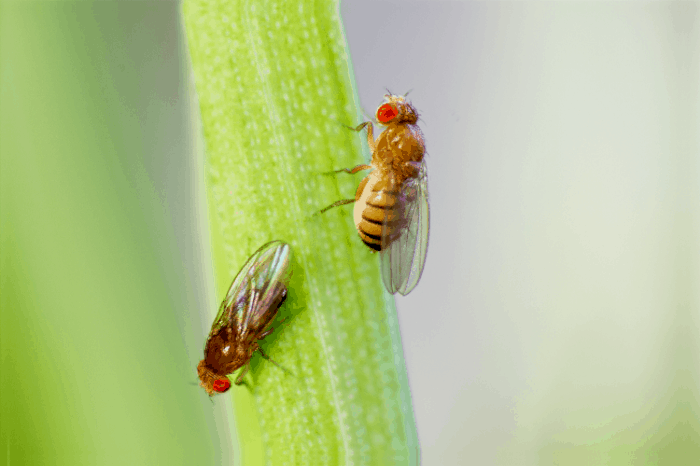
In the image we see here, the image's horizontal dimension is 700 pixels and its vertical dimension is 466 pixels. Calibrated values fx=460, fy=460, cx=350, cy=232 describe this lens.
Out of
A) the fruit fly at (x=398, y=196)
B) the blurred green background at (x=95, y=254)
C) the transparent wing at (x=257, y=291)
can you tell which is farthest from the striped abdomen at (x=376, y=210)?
the blurred green background at (x=95, y=254)

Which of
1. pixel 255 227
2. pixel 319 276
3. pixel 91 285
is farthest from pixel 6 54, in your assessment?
pixel 319 276

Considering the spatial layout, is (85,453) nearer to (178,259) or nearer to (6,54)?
(178,259)

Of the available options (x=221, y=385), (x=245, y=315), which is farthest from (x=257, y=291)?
(x=221, y=385)

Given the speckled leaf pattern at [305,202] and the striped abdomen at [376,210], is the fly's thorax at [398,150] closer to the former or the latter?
the striped abdomen at [376,210]

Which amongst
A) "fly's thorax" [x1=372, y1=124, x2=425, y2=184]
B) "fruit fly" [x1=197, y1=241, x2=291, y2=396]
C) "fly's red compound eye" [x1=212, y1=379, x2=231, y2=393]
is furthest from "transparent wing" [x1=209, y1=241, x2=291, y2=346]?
"fly's thorax" [x1=372, y1=124, x2=425, y2=184]

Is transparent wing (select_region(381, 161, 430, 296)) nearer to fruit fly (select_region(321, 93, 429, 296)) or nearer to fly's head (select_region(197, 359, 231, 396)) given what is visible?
fruit fly (select_region(321, 93, 429, 296))

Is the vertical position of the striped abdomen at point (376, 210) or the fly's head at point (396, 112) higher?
the fly's head at point (396, 112)

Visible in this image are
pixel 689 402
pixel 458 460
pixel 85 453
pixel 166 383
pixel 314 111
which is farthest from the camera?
pixel 689 402
